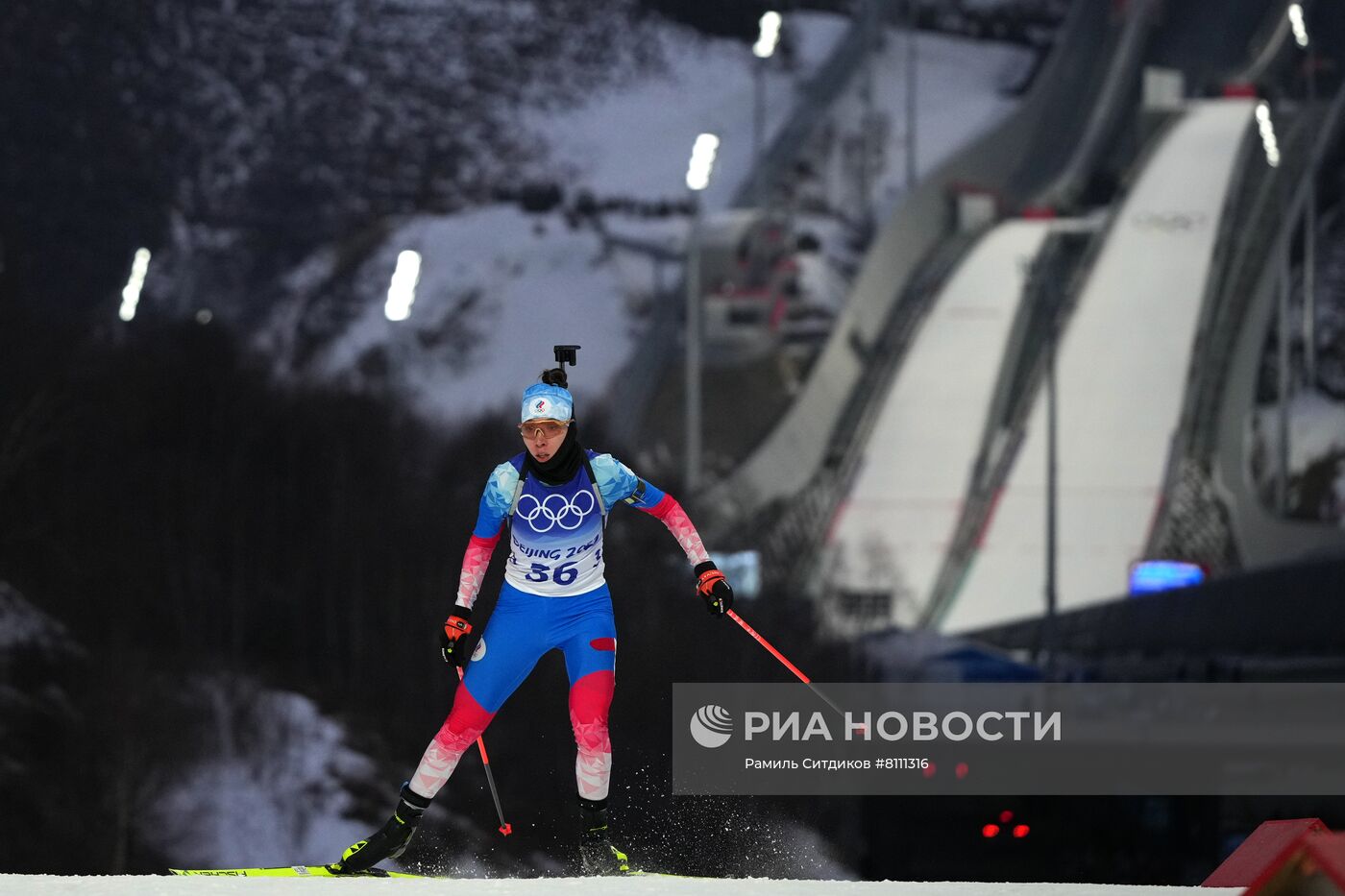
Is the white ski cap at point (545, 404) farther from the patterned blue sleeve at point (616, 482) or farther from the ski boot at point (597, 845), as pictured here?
the ski boot at point (597, 845)

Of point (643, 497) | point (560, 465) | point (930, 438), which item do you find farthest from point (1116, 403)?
point (560, 465)

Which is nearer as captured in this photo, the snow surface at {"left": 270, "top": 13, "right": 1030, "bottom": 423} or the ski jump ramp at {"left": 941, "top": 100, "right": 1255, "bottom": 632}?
the ski jump ramp at {"left": 941, "top": 100, "right": 1255, "bottom": 632}

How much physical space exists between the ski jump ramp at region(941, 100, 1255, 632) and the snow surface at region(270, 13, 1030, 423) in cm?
805

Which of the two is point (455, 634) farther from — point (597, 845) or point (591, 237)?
point (591, 237)

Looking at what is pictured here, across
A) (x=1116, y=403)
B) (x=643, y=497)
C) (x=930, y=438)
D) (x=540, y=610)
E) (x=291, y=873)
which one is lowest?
(x=291, y=873)

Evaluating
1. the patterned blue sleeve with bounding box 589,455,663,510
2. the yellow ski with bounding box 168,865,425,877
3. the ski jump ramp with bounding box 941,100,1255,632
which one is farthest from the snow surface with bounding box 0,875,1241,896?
the ski jump ramp with bounding box 941,100,1255,632

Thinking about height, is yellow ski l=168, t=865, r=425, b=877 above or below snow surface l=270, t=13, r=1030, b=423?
below

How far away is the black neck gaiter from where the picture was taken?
762 cm

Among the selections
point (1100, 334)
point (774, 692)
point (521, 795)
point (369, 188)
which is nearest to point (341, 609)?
point (521, 795)

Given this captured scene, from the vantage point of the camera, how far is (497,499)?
764 centimetres

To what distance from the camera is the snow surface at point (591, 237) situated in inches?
2267

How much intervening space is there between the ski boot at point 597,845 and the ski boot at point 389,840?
0.59 metres

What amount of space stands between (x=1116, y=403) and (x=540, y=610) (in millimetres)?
33469

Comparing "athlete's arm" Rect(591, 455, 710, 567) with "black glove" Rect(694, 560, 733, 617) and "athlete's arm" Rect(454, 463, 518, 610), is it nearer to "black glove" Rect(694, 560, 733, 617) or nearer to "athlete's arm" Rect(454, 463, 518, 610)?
"black glove" Rect(694, 560, 733, 617)
